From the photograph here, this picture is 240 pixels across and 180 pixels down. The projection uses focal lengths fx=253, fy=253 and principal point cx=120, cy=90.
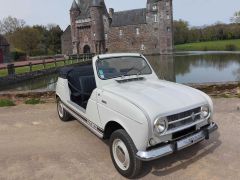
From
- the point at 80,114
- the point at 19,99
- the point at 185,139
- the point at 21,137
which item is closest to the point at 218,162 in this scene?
the point at 185,139

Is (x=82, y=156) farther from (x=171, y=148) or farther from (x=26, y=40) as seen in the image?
(x=26, y=40)

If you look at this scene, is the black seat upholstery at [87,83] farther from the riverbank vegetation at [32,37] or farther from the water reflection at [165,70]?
the riverbank vegetation at [32,37]

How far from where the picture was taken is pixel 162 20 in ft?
195

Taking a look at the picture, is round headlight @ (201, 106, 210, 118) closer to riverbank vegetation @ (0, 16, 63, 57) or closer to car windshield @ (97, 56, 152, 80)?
car windshield @ (97, 56, 152, 80)

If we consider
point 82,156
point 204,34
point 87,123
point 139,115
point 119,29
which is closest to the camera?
point 139,115

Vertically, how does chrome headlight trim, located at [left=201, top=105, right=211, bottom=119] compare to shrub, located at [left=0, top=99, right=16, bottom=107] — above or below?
above

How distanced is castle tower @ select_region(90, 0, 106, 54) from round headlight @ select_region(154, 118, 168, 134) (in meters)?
59.9

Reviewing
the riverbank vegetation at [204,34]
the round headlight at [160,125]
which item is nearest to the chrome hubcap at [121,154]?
the round headlight at [160,125]

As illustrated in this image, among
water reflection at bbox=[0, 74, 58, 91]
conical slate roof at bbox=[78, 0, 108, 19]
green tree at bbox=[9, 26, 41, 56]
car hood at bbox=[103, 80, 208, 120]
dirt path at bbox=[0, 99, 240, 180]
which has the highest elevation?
conical slate roof at bbox=[78, 0, 108, 19]

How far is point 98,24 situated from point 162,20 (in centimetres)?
1552

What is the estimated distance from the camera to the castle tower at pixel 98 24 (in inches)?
2396

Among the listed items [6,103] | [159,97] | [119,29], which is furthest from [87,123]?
[119,29]

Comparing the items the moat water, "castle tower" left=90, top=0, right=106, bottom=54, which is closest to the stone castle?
"castle tower" left=90, top=0, right=106, bottom=54

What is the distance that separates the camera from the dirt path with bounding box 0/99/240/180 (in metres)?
3.76
